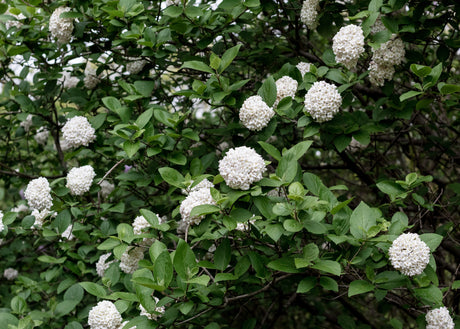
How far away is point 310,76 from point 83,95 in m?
1.69

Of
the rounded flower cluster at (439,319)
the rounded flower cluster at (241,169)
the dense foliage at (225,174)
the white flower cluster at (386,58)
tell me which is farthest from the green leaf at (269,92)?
the rounded flower cluster at (439,319)

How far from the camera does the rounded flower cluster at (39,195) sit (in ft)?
8.43

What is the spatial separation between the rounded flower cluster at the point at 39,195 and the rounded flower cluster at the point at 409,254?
182 centimetres

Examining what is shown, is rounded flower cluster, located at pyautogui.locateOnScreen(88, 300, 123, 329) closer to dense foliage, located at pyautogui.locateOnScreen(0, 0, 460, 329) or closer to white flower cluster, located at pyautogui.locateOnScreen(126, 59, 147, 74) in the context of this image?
dense foliage, located at pyautogui.locateOnScreen(0, 0, 460, 329)

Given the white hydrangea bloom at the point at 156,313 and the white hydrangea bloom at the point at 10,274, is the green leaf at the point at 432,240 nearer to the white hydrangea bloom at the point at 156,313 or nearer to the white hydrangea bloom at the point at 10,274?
the white hydrangea bloom at the point at 156,313

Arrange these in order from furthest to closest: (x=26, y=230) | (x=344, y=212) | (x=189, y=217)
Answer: (x=26, y=230) → (x=344, y=212) → (x=189, y=217)

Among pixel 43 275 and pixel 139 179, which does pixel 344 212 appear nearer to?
pixel 139 179

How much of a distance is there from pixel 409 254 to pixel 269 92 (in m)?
1.01

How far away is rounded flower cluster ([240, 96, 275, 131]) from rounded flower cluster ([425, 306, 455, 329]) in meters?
1.16

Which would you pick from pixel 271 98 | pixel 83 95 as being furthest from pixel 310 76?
pixel 83 95

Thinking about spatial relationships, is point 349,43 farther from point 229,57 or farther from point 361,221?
point 361,221

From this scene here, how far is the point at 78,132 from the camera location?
2.74 metres

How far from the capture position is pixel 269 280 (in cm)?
221

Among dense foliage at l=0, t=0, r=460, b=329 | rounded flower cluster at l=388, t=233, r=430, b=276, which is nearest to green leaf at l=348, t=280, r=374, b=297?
dense foliage at l=0, t=0, r=460, b=329
